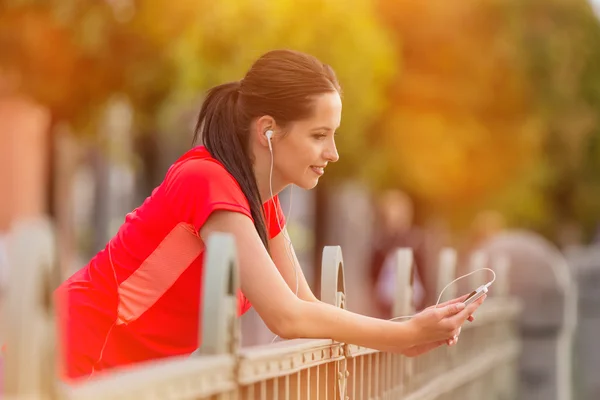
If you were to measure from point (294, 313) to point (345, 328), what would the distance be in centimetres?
17

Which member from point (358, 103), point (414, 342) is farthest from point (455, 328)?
point (358, 103)

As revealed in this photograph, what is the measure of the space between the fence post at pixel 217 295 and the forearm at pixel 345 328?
63 centimetres

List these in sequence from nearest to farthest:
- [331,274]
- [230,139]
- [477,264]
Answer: [230,139], [331,274], [477,264]

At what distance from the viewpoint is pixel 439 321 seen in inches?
152

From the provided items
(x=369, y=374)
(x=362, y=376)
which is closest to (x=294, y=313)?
(x=362, y=376)

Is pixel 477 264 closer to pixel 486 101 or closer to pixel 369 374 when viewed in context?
pixel 369 374

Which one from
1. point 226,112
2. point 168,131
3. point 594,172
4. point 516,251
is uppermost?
point 594,172

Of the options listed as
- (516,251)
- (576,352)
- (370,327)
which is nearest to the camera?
(370,327)

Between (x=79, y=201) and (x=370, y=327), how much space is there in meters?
40.4

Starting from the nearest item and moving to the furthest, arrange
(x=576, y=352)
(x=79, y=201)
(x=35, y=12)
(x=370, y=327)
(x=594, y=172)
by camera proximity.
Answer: (x=370, y=327) < (x=576, y=352) < (x=35, y=12) < (x=594, y=172) < (x=79, y=201)

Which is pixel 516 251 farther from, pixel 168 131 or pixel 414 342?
pixel 168 131

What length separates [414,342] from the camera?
12.8ft

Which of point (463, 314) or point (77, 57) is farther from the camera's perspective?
point (77, 57)

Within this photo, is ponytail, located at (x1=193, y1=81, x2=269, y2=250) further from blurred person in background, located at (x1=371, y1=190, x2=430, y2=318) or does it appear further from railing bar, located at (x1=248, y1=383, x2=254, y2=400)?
blurred person in background, located at (x1=371, y1=190, x2=430, y2=318)
